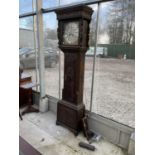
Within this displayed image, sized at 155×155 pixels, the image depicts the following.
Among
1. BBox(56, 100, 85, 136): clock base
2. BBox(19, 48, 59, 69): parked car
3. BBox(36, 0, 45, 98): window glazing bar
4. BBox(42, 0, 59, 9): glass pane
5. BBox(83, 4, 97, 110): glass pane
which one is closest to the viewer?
BBox(83, 4, 97, 110): glass pane

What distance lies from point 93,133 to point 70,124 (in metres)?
0.39

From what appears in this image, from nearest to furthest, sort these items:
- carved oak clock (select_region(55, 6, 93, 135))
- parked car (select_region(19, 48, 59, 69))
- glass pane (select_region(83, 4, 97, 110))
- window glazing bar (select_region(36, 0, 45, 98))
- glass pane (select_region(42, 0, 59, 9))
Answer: carved oak clock (select_region(55, 6, 93, 135)) < glass pane (select_region(83, 4, 97, 110)) < glass pane (select_region(42, 0, 59, 9)) < window glazing bar (select_region(36, 0, 45, 98)) < parked car (select_region(19, 48, 59, 69))

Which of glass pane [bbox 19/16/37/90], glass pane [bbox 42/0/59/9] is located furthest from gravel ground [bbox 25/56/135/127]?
glass pane [bbox 19/16/37/90]

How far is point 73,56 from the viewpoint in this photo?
221 centimetres

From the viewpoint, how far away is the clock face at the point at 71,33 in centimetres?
210

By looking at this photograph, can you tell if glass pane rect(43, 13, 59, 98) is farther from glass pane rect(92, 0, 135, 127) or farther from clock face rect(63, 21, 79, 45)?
glass pane rect(92, 0, 135, 127)

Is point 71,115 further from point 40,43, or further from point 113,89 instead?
point 40,43

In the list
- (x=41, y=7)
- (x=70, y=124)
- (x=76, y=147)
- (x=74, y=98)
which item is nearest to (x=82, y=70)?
(x=74, y=98)

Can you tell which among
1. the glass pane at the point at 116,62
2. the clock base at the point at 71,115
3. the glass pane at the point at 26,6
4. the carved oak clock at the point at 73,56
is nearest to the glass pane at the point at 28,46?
the glass pane at the point at 26,6

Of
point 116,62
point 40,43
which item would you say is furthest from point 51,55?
point 116,62

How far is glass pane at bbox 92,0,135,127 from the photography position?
75.5 inches

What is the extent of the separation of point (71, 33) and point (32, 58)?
4.74 feet

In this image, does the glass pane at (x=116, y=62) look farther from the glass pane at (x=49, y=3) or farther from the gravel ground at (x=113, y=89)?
the glass pane at (x=49, y=3)

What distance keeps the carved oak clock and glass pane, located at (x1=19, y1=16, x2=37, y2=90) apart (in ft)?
3.75
